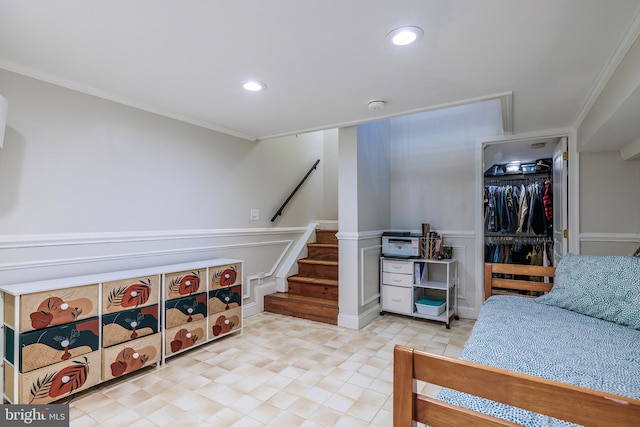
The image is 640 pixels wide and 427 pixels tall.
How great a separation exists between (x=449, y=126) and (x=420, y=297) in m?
2.09

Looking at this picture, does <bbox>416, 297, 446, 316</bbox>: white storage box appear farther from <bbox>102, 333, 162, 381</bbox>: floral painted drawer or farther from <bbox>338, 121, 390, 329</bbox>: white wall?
<bbox>102, 333, 162, 381</bbox>: floral painted drawer

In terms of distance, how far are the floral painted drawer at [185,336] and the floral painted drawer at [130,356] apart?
9cm

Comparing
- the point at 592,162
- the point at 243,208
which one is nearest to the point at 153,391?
the point at 243,208

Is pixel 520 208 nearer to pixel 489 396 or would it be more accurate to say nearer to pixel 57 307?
pixel 489 396

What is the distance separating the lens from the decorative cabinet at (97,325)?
1800 millimetres

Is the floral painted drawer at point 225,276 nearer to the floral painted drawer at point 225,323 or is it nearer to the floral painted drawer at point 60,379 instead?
the floral painted drawer at point 225,323

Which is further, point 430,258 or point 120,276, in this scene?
point 430,258

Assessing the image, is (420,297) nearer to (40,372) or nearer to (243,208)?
(243,208)

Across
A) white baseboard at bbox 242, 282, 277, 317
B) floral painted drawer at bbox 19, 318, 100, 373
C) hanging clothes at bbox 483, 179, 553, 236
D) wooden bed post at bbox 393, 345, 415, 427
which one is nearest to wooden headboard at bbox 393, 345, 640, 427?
wooden bed post at bbox 393, 345, 415, 427

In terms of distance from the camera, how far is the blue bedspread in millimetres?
1017

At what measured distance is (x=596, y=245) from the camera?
300 centimetres

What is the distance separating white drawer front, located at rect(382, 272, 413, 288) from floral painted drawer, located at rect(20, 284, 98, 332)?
2.78 meters

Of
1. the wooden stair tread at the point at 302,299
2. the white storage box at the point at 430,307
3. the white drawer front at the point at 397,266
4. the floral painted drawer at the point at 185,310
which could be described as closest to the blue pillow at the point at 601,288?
the white storage box at the point at 430,307

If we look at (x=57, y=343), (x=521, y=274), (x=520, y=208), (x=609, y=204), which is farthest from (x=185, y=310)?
(x=520, y=208)
